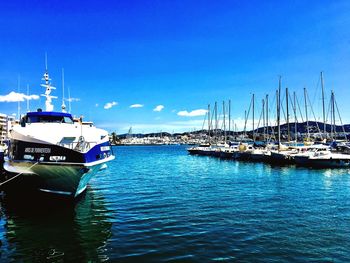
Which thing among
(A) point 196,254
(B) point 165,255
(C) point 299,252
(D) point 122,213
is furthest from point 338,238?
(D) point 122,213

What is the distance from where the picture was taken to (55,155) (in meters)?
15.7

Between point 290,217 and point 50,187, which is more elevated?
point 50,187

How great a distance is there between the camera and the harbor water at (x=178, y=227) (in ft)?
34.4

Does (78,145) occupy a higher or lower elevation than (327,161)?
higher

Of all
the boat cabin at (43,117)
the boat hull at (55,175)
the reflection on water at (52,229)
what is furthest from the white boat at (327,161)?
the boat cabin at (43,117)

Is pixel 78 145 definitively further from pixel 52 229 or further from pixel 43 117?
pixel 52 229

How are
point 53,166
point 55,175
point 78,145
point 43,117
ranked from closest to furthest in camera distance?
1. point 53,166
2. point 55,175
3. point 78,145
4. point 43,117

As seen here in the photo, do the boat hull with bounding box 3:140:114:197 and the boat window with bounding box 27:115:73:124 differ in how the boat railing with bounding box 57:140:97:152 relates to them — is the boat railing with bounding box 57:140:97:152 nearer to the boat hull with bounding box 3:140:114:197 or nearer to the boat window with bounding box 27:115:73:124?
the boat hull with bounding box 3:140:114:197

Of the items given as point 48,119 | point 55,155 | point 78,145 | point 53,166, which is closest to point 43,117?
point 48,119

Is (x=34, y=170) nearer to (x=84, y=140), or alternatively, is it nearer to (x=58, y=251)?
(x=84, y=140)

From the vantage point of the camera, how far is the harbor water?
412 inches

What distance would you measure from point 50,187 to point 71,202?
165 cm

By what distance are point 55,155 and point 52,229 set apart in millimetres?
4047

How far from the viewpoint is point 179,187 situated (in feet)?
85.0
